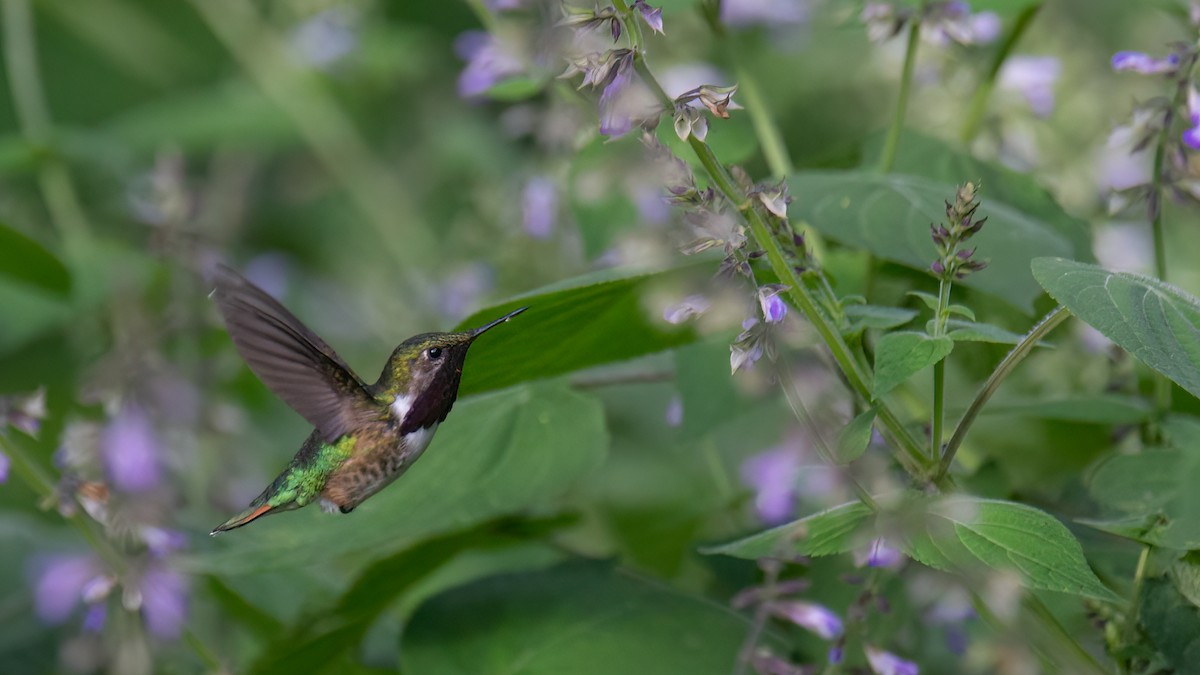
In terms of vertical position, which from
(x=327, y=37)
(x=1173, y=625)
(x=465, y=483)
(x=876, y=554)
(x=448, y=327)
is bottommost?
(x=1173, y=625)

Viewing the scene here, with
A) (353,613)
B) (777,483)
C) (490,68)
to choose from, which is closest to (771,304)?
(777,483)

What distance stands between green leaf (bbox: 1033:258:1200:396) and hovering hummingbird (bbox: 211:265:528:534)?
1.26 ft

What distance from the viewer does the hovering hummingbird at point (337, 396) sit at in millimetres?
1008

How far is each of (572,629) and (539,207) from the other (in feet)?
2.51

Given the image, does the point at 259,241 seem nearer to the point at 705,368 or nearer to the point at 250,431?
the point at 250,431

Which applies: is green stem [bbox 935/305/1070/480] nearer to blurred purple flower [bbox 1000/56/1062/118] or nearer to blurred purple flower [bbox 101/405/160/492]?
blurred purple flower [bbox 1000/56/1062/118]

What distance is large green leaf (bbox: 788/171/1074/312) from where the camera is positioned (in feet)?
3.81

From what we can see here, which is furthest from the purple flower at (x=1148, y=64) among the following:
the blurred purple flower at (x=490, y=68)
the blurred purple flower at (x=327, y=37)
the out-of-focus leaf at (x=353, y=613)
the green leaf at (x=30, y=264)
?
the blurred purple flower at (x=327, y=37)

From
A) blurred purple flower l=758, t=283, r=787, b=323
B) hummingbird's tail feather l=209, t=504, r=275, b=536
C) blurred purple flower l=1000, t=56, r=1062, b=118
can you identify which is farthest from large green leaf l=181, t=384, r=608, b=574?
blurred purple flower l=1000, t=56, r=1062, b=118

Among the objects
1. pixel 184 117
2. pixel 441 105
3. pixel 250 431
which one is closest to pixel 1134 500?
pixel 250 431

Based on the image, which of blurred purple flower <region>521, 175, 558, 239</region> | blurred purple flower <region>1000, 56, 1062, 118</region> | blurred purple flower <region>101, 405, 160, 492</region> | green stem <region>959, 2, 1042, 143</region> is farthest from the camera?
blurred purple flower <region>521, 175, 558, 239</region>

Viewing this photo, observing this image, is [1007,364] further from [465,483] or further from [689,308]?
[465,483]

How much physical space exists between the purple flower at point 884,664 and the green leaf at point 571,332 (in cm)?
31

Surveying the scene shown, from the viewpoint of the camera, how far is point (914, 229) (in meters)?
1.17
